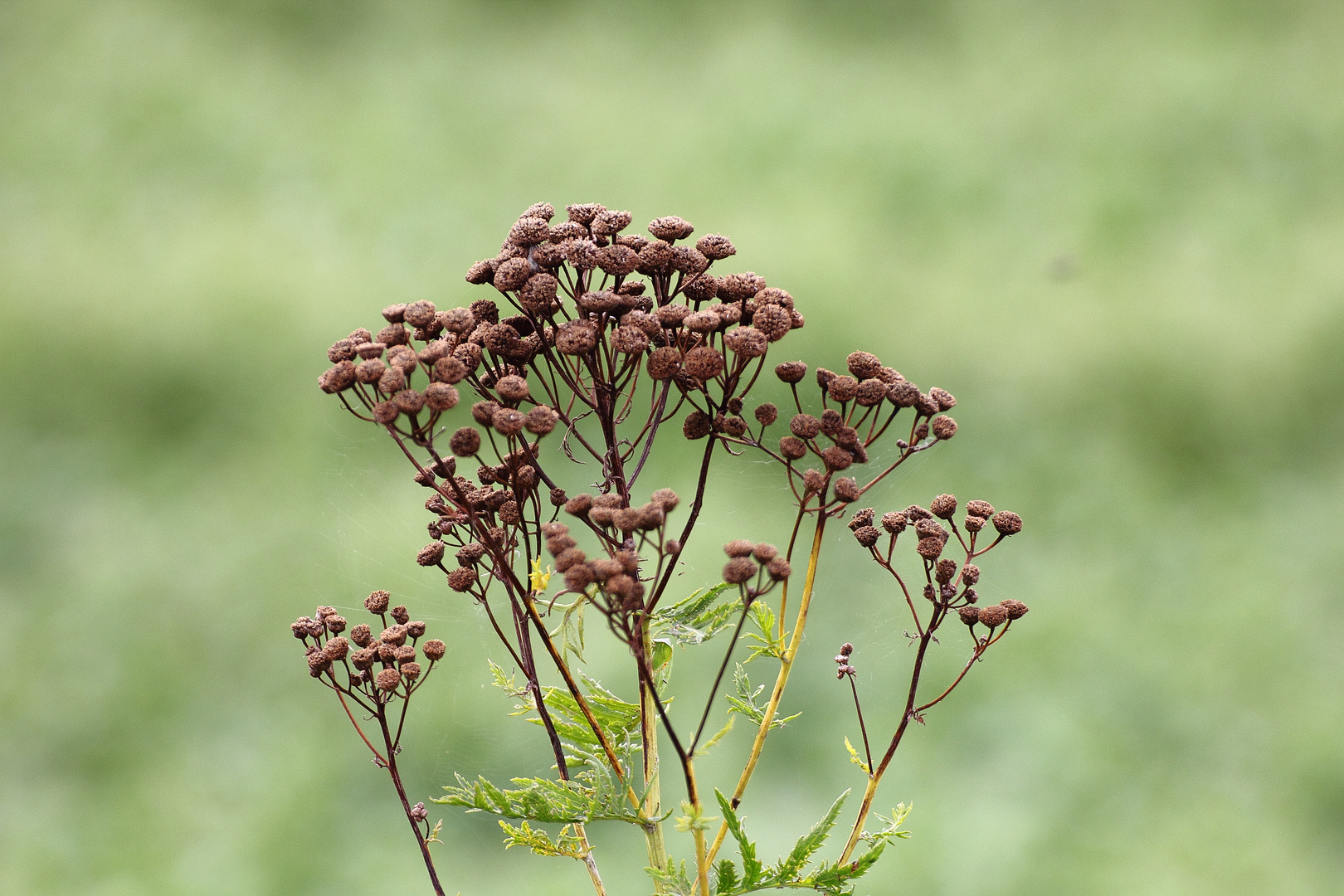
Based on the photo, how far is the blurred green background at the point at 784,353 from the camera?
1993 mm

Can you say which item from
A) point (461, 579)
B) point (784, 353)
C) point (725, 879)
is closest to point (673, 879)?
point (725, 879)

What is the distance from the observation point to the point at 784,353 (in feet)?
7.45

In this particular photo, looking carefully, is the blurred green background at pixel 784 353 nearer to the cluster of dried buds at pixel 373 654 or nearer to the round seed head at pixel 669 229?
the cluster of dried buds at pixel 373 654

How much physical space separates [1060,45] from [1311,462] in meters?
1.26

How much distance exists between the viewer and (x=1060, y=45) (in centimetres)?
277

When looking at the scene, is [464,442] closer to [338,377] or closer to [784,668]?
[338,377]

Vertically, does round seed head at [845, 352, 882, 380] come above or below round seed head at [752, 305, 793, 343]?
below

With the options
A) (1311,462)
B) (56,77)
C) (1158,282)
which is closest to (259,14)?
(56,77)

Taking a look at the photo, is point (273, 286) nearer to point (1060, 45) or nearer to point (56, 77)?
point (56, 77)

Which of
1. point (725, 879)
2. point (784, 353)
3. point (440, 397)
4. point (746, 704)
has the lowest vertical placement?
point (725, 879)

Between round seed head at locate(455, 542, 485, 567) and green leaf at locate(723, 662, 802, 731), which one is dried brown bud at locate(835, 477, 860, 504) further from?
round seed head at locate(455, 542, 485, 567)

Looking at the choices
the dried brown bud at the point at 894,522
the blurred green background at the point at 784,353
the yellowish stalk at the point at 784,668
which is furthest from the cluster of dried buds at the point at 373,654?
the blurred green background at the point at 784,353

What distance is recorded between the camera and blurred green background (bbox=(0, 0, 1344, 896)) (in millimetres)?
1993

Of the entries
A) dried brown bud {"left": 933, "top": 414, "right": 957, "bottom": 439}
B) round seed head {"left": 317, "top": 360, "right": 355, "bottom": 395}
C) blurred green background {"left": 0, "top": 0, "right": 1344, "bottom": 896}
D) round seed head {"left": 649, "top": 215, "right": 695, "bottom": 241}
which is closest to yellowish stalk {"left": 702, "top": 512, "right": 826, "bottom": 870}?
dried brown bud {"left": 933, "top": 414, "right": 957, "bottom": 439}
